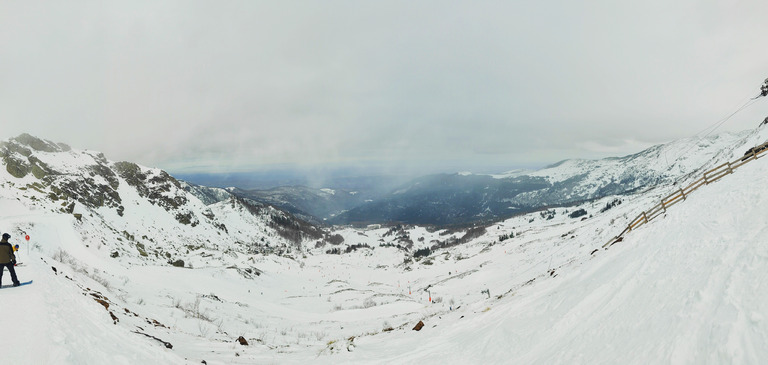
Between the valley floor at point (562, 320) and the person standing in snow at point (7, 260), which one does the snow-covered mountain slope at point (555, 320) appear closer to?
the valley floor at point (562, 320)

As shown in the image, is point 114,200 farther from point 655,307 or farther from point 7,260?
point 655,307

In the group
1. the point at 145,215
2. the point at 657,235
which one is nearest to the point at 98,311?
the point at 657,235

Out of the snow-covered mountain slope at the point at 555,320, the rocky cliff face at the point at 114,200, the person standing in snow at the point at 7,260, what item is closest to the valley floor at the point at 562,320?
the snow-covered mountain slope at the point at 555,320

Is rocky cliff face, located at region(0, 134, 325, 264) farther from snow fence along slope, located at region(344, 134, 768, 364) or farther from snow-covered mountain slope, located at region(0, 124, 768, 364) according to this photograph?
snow fence along slope, located at region(344, 134, 768, 364)

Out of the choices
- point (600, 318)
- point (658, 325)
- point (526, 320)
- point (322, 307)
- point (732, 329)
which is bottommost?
point (322, 307)

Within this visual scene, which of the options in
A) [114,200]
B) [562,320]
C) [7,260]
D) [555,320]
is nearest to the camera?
[7,260]

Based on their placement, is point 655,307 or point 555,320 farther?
point 555,320

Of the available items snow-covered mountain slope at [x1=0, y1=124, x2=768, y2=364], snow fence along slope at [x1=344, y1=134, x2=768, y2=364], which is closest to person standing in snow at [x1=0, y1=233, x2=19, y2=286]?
snow-covered mountain slope at [x1=0, y1=124, x2=768, y2=364]

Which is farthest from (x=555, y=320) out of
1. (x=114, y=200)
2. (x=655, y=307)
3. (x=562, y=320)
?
(x=114, y=200)

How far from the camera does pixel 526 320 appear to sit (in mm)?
11578

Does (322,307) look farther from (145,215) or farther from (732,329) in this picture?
(145,215)

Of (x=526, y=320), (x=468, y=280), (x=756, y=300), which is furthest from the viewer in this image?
(x=468, y=280)

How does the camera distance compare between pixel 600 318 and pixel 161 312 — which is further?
pixel 161 312

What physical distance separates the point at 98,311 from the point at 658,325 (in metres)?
16.0
